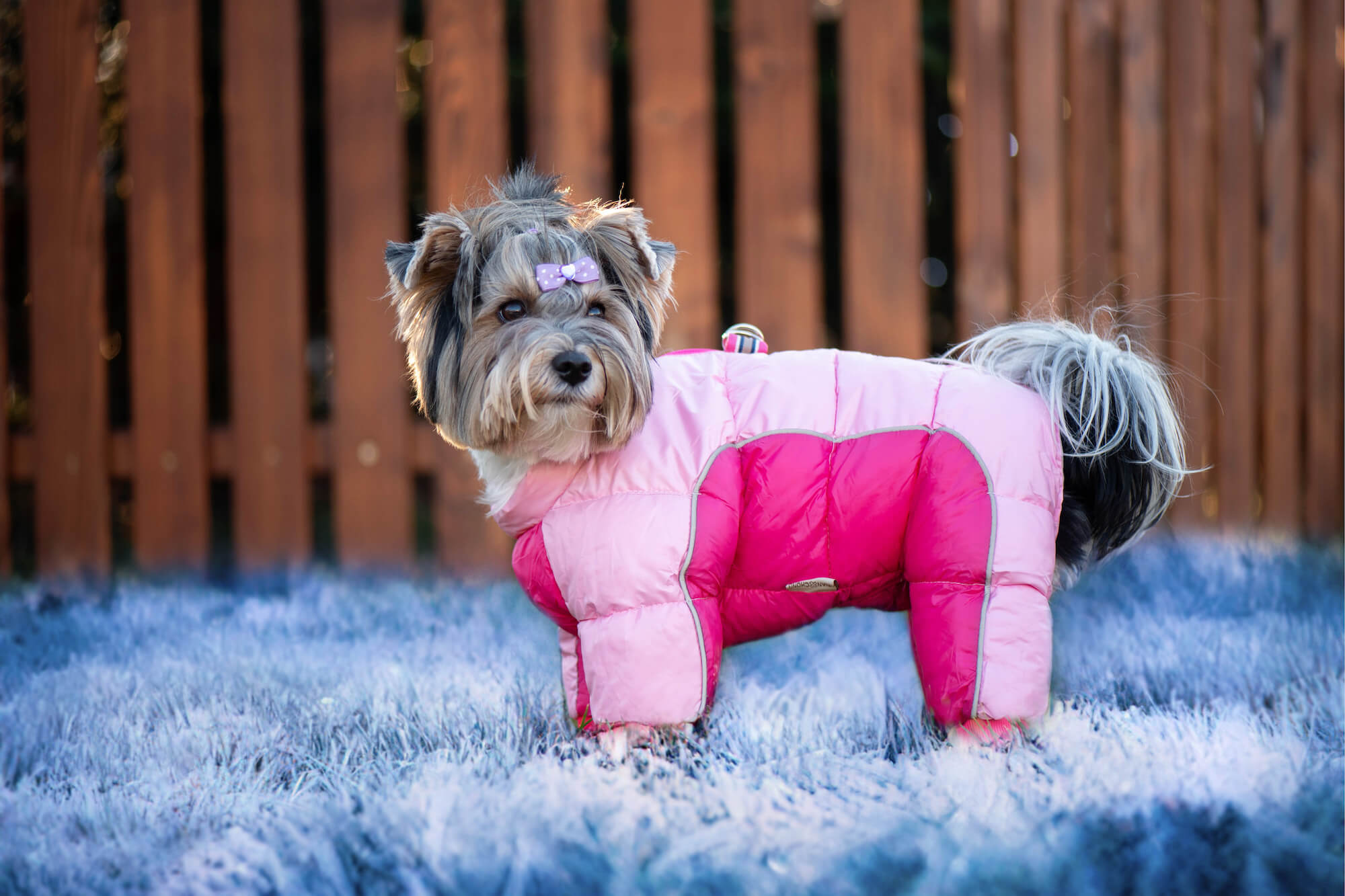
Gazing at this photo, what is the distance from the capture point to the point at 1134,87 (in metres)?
4.23

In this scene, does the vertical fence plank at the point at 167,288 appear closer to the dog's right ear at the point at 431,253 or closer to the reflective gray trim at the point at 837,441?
the dog's right ear at the point at 431,253

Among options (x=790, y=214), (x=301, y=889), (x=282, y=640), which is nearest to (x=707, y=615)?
(x=301, y=889)

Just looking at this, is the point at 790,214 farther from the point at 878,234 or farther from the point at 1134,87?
the point at 1134,87

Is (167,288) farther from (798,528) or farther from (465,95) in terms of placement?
(798,528)

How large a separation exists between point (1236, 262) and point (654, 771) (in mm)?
4103

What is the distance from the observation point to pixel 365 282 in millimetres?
3965

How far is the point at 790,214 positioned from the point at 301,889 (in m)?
3.13

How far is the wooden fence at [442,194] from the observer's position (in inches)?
153

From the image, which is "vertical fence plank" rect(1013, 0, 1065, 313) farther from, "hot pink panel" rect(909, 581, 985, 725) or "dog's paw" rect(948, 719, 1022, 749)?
"dog's paw" rect(948, 719, 1022, 749)

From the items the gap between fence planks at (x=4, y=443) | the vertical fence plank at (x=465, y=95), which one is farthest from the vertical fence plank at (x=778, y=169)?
the gap between fence planks at (x=4, y=443)

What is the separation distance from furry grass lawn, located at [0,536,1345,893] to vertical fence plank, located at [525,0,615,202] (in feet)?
6.36

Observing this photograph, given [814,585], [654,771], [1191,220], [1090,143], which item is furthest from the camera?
[1191,220]

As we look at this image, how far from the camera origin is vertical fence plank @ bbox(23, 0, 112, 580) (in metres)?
4.03

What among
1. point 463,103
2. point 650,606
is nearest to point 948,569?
point 650,606
